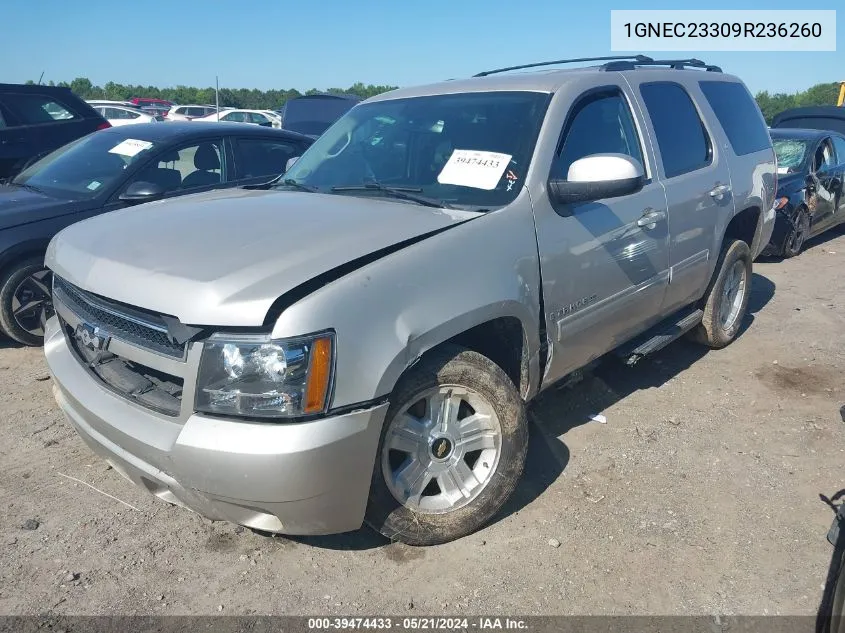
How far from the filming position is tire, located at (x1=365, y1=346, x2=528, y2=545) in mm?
2576

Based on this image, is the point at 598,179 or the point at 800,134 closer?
the point at 598,179

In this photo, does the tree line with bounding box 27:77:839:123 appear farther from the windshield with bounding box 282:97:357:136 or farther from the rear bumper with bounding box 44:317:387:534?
the rear bumper with bounding box 44:317:387:534

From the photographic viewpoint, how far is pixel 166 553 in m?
2.82

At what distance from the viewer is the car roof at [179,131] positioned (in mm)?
5738

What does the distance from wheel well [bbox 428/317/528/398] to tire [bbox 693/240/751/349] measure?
2.41 metres

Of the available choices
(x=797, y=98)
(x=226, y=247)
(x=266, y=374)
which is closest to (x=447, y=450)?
(x=266, y=374)

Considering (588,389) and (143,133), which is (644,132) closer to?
(588,389)

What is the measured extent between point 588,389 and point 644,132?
1675 millimetres

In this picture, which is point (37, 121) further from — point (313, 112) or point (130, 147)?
point (313, 112)

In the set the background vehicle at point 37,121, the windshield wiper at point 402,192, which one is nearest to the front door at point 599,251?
the windshield wiper at point 402,192

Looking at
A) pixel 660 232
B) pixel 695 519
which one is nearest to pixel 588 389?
pixel 660 232

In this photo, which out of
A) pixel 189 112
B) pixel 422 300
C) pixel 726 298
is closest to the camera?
pixel 422 300

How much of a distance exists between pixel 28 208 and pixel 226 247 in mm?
3245

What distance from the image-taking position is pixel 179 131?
19.2 ft
